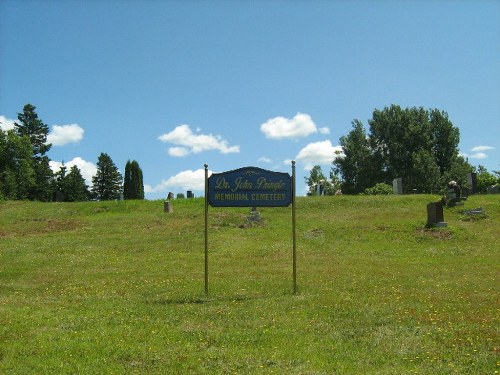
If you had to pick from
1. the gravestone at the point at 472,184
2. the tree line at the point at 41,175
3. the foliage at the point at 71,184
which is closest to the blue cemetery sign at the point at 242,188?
the gravestone at the point at 472,184

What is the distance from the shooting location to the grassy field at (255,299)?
8.02 metres

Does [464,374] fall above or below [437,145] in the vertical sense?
below

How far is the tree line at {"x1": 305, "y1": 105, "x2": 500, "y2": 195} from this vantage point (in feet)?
235

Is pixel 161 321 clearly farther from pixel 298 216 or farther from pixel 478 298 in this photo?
pixel 298 216

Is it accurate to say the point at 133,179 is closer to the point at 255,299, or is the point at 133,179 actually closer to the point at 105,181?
the point at 105,181

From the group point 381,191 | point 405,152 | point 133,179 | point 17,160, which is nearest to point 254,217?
point 381,191

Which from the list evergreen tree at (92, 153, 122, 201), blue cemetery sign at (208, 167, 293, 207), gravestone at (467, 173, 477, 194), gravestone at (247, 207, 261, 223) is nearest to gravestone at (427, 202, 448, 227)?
gravestone at (247, 207, 261, 223)

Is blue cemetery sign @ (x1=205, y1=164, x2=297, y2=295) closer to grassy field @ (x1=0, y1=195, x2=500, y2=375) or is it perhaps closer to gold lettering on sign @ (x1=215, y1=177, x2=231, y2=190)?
gold lettering on sign @ (x1=215, y1=177, x2=231, y2=190)

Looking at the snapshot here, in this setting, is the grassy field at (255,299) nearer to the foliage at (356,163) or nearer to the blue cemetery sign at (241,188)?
the blue cemetery sign at (241,188)

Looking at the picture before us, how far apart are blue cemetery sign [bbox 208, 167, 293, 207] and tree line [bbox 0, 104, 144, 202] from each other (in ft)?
155

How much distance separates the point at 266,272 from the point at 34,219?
24537mm

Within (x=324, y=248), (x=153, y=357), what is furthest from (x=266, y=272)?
(x=153, y=357)

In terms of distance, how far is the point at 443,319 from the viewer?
408 inches

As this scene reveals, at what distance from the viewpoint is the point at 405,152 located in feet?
246
